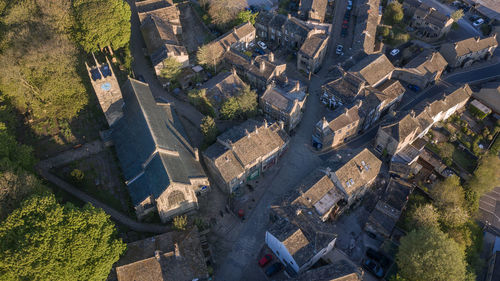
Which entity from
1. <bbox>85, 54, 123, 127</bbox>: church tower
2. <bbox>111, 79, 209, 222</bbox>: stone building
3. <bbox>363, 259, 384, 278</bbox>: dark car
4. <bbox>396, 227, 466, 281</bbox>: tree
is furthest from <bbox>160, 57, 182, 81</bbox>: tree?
<bbox>396, 227, 466, 281</bbox>: tree

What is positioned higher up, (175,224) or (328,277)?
(175,224)

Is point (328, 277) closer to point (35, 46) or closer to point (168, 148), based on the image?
point (168, 148)

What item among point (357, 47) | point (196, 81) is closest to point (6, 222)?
point (196, 81)

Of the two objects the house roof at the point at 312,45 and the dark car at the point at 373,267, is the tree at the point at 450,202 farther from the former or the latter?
the house roof at the point at 312,45

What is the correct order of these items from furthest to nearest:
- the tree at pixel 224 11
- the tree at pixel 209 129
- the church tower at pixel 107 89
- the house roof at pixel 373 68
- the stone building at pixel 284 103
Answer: the tree at pixel 224 11 < the house roof at pixel 373 68 < the stone building at pixel 284 103 < the tree at pixel 209 129 < the church tower at pixel 107 89

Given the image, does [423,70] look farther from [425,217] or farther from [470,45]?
[425,217]

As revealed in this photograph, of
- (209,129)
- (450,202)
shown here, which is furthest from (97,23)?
(450,202)

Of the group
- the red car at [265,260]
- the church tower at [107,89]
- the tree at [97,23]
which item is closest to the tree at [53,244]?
the church tower at [107,89]

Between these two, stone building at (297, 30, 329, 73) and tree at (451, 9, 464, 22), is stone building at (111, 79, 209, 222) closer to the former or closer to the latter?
stone building at (297, 30, 329, 73)
